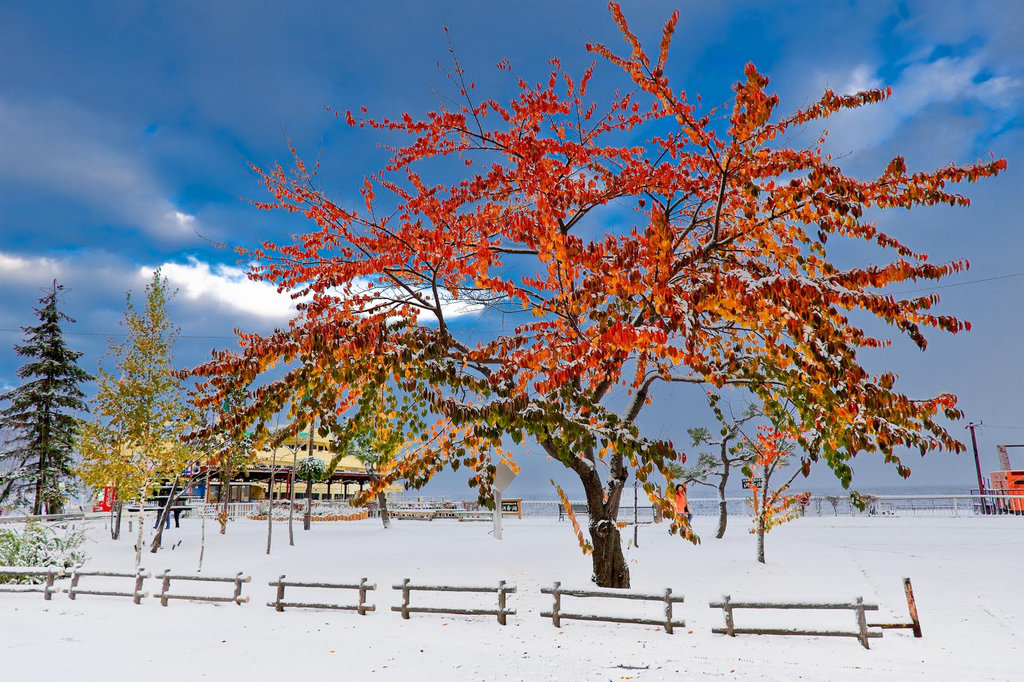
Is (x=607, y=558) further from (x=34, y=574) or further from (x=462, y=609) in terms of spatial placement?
(x=34, y=574)

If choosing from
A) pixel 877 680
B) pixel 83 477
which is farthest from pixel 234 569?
pixel 877 680

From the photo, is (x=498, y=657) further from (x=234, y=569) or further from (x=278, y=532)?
(x=278, y=532)

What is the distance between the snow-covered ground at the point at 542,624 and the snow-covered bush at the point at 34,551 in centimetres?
192

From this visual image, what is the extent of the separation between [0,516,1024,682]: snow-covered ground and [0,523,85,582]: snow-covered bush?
1919 millimetres

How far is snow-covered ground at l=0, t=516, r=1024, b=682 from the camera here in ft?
27.7

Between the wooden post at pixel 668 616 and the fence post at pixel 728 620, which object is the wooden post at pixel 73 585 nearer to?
the wooden post at pixel 668 616

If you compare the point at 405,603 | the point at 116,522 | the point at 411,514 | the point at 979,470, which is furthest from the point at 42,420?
the point at 979,470

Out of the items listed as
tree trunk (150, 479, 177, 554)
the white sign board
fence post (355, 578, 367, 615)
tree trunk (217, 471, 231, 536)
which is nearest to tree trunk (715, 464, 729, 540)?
the white sign board

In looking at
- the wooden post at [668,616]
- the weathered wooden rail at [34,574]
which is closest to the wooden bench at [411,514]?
the weathered wooden rail at [34,574]

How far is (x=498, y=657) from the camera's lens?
8961mm

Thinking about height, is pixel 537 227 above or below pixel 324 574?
above

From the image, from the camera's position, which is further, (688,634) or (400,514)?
(400,514)

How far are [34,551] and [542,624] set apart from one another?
14.1 metres

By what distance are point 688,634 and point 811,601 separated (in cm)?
203
